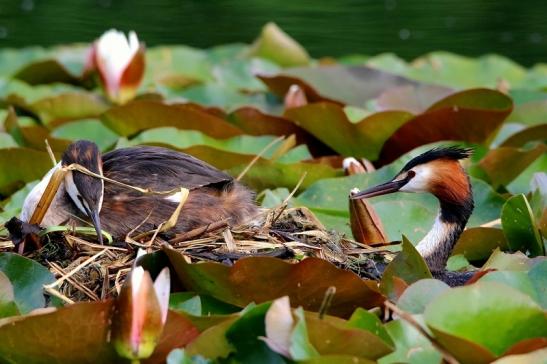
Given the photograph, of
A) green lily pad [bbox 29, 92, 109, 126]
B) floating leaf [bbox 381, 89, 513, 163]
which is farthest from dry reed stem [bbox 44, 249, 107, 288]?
green lily pad [bbox 29, 92, 109, 126]

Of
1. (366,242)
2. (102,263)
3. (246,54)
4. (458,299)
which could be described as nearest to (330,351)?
(458,299)

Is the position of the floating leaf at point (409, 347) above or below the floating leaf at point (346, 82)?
above

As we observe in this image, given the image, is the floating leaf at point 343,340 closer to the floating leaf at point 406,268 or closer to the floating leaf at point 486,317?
the floating leaf at point 486,317

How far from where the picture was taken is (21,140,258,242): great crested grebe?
3.53 m

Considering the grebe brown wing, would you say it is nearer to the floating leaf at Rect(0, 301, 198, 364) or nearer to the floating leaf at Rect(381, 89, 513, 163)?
the floating leaf at Rect(0, 301, 198, 364)

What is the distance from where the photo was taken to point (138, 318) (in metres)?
2.44

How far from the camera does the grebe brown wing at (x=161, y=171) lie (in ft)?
11.9

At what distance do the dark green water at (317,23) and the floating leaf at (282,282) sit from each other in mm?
5274

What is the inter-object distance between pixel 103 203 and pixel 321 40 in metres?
4.80

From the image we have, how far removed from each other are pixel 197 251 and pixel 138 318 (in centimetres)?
75

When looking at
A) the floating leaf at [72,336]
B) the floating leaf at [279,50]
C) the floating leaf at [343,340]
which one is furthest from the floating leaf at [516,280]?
the floating leaf at [279,50]

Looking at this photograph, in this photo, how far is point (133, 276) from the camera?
246 cm

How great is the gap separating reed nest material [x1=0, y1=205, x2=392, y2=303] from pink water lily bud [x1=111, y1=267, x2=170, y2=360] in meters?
0.43

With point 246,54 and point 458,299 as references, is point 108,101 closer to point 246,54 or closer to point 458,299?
point 246,54
